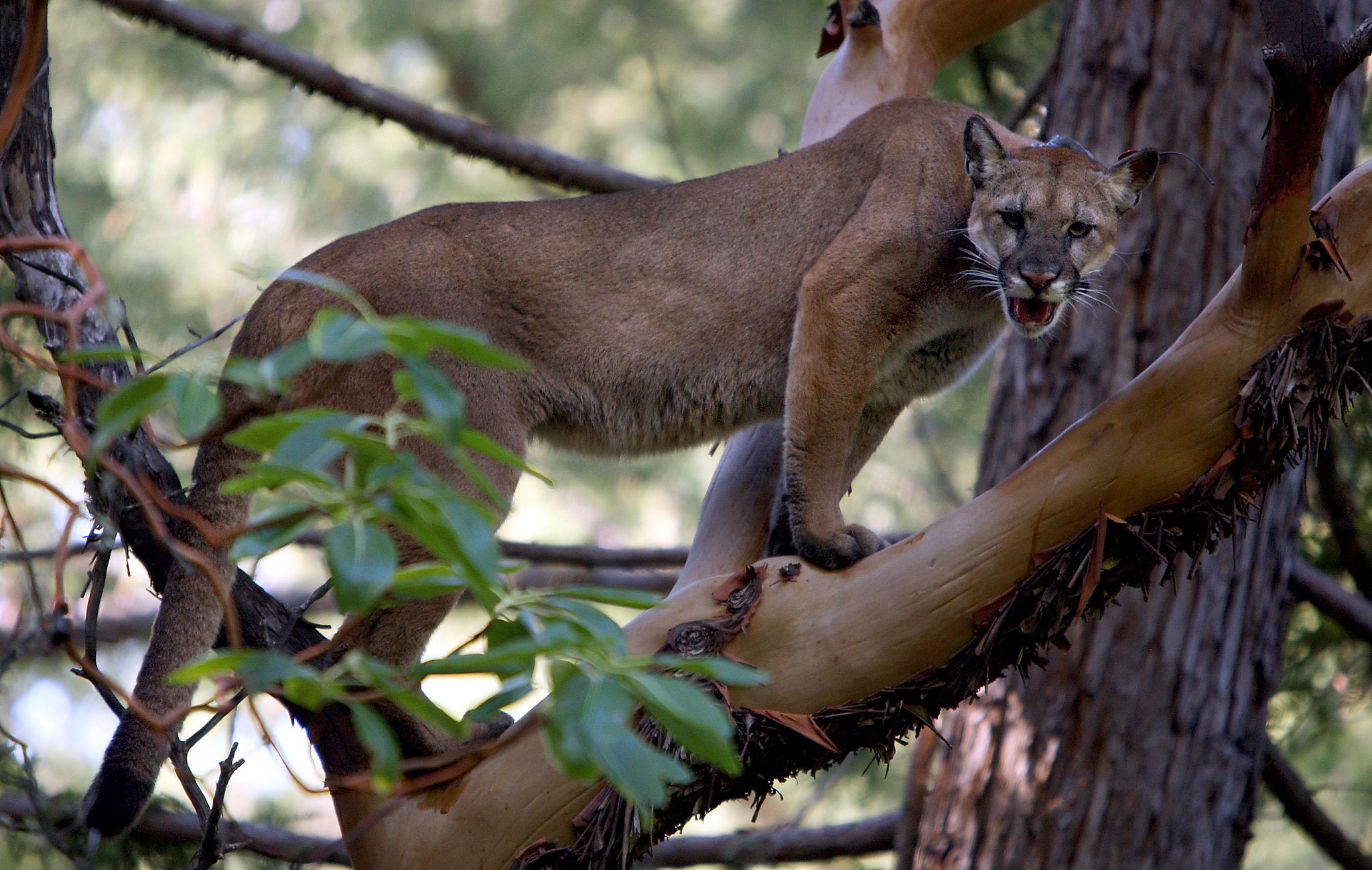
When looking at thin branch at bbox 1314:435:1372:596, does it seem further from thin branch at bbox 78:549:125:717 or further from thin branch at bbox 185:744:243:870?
thin branch at bbox 78:549:125:717

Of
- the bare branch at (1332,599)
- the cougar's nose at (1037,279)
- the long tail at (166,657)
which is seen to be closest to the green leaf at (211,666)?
the long tail at (166,657)

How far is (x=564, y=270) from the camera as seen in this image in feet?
12.9

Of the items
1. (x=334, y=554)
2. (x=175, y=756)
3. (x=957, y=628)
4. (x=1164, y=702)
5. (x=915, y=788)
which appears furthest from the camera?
(x=915, y=788)

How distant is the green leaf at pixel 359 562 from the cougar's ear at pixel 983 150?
114 inches

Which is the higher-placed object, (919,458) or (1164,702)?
(919,458)

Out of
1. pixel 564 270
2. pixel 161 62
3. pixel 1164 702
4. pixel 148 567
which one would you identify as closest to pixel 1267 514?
pixel 1164 702

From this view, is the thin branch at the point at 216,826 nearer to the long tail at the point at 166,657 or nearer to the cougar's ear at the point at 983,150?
the long tail at the point at 166,657

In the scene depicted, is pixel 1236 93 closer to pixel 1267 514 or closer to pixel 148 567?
pixel 1267 514

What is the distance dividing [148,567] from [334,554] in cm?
222

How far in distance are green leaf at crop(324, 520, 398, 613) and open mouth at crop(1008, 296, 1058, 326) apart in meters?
2.70

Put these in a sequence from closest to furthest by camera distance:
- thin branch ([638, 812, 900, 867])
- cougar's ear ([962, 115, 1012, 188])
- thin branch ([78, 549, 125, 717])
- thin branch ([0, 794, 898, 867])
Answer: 1. thin branch ([78, 549, 125, 717])
2. cougar's ear ([962, 115, 1012, 188])
3. thin branch ([0, 794, 898, 867])
4. thin branch ([638, 812, 900, 867])

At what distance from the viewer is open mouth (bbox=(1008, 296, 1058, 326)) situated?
12.0 feet

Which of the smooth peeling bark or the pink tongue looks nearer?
the smooth peeling bark

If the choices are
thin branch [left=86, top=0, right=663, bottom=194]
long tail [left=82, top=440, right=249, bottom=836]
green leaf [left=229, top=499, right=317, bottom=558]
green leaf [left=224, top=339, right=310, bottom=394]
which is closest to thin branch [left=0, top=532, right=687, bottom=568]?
long tail [left=82, top=440, right=249, bottom=836]
